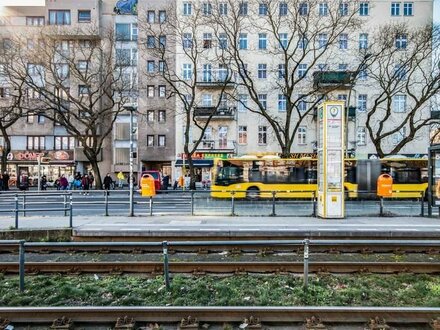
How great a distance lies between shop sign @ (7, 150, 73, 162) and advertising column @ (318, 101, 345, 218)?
35948mm

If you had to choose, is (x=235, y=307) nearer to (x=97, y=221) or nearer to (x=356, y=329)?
(x=356, y=329)

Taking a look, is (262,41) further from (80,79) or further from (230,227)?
(230,227)

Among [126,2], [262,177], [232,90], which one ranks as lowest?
[262,177]

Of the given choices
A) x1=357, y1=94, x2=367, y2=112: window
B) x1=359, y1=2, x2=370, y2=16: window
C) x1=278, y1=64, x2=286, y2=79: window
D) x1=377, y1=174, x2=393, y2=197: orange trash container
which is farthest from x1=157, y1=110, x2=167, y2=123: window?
x1=377, y1=174, x2=393, y2=197: orange trash container

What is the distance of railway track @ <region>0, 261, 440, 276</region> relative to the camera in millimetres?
7305

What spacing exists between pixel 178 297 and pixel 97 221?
7.71 metres

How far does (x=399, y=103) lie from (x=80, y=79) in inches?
1325

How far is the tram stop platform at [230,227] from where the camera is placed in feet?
33.1

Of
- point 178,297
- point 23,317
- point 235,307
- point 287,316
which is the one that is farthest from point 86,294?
point 287,316

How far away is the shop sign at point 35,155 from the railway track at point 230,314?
131 ft

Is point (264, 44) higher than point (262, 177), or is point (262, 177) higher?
point (264, 44)

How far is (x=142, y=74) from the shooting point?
4109cm

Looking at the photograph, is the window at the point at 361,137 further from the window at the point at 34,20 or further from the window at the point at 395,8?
the window at the point at 34,20

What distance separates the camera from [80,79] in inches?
1300
